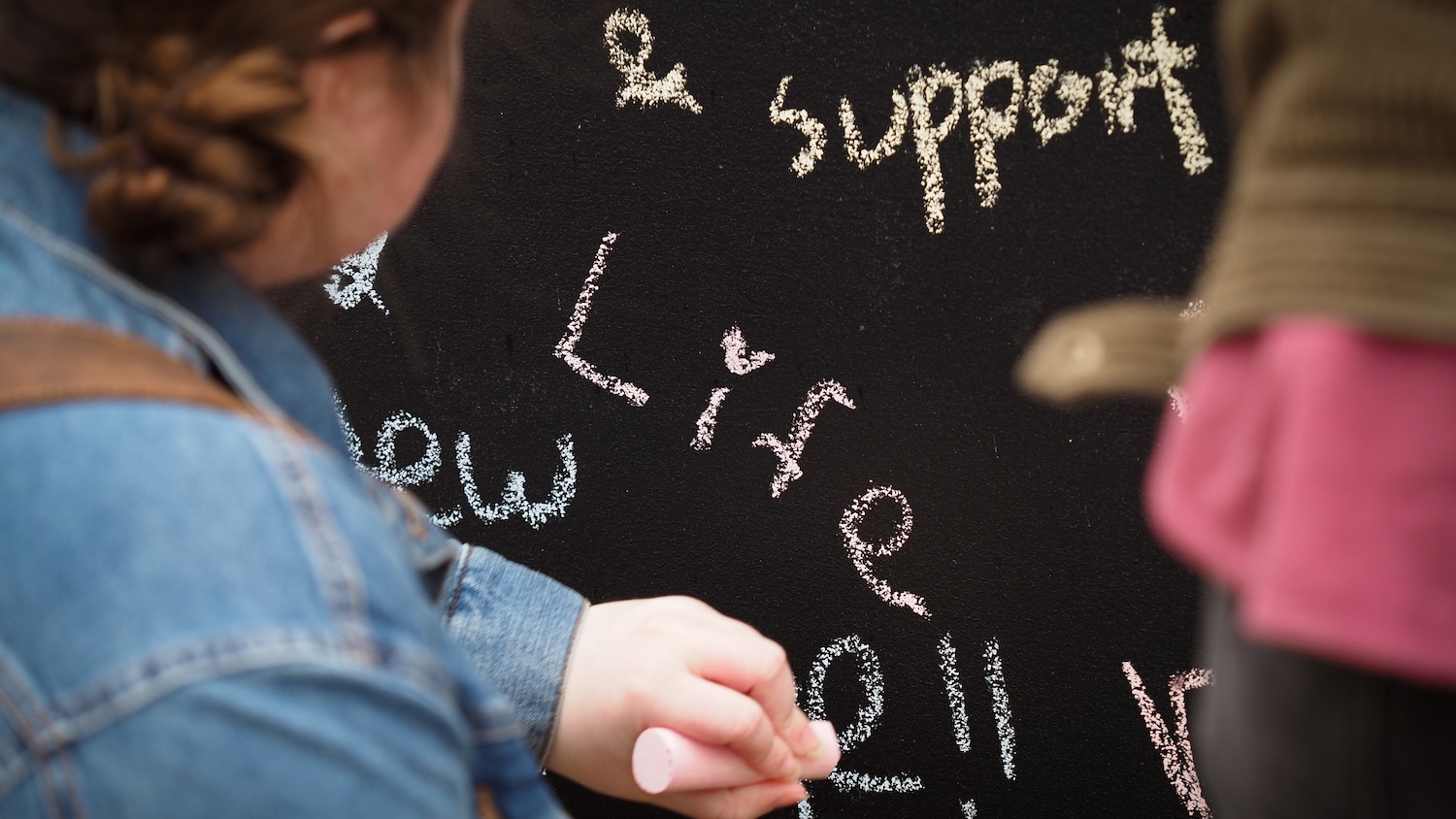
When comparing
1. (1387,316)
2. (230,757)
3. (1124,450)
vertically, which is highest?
(1124,450)

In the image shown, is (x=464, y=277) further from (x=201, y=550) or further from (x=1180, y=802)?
(x=1180, y=802)

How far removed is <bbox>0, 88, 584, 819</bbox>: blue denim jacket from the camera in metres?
0.41

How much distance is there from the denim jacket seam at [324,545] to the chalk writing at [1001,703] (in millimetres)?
716

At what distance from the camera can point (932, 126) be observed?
100 centimetres

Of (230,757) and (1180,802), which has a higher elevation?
(1180,802)

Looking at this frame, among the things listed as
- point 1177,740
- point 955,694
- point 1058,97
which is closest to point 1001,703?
point 955,694

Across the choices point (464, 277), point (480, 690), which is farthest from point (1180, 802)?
point (464, 277)

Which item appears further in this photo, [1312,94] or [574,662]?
[574,662]

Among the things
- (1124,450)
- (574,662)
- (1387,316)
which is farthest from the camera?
(1124,450)

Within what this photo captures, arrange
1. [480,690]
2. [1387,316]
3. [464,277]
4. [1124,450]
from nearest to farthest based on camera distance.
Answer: [1387,316]
[480,690]
[1124,450]
[464,277]

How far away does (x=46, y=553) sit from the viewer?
414 millimetres

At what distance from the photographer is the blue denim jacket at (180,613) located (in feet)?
1.35

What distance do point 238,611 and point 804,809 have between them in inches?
32.3

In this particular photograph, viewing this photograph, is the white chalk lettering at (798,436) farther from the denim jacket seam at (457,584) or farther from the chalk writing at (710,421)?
the denim jacket seam at (457,584)
